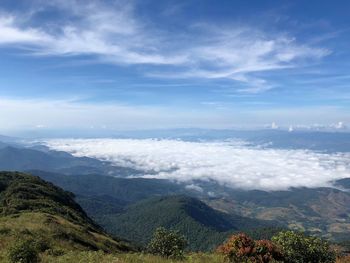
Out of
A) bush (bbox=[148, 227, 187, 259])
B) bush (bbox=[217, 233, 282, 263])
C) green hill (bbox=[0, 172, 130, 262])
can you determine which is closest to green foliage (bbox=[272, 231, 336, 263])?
bush (bbox=[217, 233, 282, 263])

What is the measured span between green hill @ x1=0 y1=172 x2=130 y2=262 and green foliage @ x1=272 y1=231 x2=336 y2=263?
1667cm

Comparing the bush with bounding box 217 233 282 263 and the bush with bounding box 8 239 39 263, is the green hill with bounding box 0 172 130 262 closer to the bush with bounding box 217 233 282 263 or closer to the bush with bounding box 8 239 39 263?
the bush with bounding box 8 239 39 263

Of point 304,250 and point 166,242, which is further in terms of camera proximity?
point 166,242

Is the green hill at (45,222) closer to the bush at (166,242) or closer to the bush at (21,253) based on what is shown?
the bush at (21,253)

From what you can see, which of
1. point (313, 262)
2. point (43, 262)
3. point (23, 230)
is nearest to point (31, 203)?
point (23, 230)

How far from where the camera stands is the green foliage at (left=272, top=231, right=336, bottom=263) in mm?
21834

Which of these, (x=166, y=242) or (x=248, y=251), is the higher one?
(x=248, y=251)

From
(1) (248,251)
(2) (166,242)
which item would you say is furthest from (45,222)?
(1) (248,251)

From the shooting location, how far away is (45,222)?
2223 inches

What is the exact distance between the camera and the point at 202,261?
20.3 meters

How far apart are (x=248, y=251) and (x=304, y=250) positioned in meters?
4.17

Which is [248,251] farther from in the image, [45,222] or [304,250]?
[45,222]

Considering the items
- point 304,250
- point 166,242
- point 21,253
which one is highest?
point 21,253

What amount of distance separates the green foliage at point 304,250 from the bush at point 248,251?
0.94 metres
